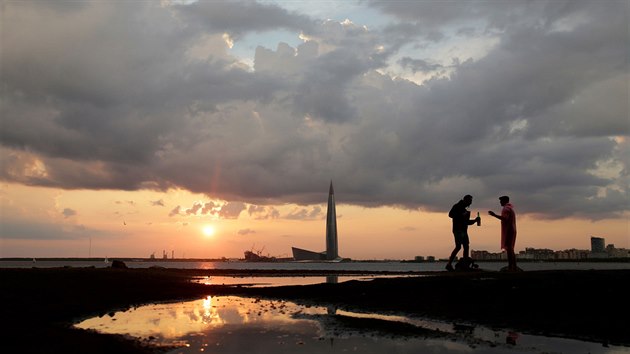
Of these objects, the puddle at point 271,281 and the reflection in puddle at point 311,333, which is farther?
the puddle at point 271,281

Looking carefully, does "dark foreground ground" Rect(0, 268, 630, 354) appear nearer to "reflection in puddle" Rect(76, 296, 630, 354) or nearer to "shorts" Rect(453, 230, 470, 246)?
"reflection in puddle" Rect(76, 296, 630, 354)

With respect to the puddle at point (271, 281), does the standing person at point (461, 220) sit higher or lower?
higher

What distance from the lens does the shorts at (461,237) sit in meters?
30.2

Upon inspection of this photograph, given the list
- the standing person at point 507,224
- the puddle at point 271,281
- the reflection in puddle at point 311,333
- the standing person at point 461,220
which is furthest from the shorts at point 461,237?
the puddle at point 271,281

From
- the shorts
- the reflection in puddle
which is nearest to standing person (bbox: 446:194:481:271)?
the shorts

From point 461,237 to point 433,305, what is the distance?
324 inches

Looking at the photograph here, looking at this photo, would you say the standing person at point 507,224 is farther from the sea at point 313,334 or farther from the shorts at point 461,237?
the sea at point 313,334

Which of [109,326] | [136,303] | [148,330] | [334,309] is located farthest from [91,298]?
[334,309]

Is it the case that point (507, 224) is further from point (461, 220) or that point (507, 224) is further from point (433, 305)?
point (433, 305)

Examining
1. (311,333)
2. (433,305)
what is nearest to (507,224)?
(433,305)

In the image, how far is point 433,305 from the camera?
23.2m

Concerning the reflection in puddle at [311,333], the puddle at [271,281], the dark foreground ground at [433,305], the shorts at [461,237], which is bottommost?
the puddle at [271,281]

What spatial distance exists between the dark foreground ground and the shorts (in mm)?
2455

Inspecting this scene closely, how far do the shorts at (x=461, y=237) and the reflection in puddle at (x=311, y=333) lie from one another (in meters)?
9.76
